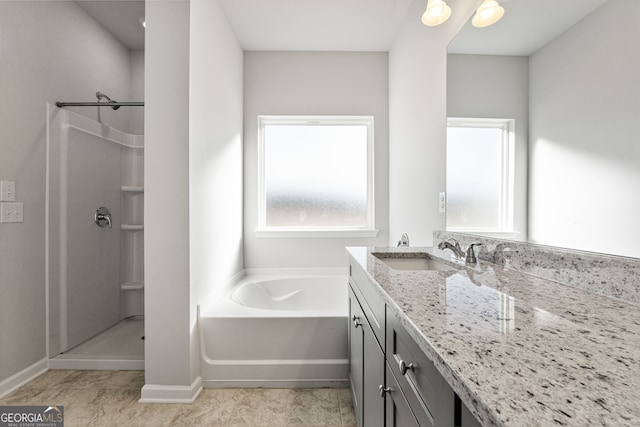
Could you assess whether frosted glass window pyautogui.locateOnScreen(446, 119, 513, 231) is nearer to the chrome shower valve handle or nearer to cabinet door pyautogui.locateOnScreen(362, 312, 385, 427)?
cabinet door pyautogui.locateOnScreen(362, 312, 385, 427)

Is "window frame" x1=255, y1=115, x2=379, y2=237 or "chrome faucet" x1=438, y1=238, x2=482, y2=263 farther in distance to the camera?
"window frame" x1=255, y1=115, x2=379, y2=237

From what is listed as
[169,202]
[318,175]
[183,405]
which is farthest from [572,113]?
[318,175]

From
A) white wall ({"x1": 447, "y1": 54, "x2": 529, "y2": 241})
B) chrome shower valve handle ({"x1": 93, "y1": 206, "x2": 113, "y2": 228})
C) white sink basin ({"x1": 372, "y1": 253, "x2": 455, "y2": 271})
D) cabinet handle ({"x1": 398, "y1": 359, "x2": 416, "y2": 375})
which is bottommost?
cabinet handle ({"x1": 398, "y1": 359, "x2": 416, "y2": 375})

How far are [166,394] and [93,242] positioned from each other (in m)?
1.44

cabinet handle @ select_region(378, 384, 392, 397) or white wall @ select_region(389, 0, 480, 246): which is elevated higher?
white wall @ select_region(389, 0, 480, 246)

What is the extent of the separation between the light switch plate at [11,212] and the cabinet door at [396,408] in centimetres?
221

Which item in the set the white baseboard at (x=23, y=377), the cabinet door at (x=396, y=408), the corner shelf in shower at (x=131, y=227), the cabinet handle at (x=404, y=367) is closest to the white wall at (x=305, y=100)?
the corner shelf in shower at (x=131, y=227)

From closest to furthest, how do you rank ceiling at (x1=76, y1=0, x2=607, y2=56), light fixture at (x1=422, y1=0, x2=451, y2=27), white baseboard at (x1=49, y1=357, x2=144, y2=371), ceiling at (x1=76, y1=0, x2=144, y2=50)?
light fixture at (x1=422, y1=0, x2=451, y2=27)
white baseboard at (x1=49, y1=357, x2=144, y2=371)
ceiling at (x1=76, y1=0, x2=607, y2=56)
ceiling at (x1=76, y1=0, x2=144, y2=50)

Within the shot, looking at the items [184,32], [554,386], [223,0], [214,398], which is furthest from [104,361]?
[223,0]

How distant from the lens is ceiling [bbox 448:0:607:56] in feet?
2.78

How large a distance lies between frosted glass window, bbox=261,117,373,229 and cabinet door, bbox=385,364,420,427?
7.00 feet

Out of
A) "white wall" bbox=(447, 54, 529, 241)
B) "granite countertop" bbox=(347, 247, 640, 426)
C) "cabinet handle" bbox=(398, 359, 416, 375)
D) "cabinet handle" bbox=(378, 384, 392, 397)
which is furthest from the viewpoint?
"white wall" bbox=(447, 54, 529, 241)

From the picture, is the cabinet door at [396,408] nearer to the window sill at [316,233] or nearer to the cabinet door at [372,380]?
the cabinet door at [372,380]

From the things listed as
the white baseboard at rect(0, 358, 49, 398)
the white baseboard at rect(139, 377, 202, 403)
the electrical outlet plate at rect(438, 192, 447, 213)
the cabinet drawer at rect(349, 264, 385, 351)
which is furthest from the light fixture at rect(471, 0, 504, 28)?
the white baseboard at rect(0, 358, 49, 398)
